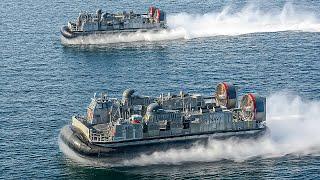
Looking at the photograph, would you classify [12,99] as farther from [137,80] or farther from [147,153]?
[147,153]

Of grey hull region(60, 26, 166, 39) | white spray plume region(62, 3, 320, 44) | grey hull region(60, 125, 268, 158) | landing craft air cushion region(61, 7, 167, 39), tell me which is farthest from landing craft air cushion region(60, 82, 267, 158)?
white spray plume region(62, 3, 320, 44)

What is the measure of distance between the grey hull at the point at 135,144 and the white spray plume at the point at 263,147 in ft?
1.79

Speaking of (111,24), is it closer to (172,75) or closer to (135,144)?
(172,75)

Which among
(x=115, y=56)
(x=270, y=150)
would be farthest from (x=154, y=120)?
(x=115, y=56)

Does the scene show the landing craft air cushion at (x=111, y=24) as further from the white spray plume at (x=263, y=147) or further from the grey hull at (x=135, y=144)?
the grey hull at (x=135, y=144)

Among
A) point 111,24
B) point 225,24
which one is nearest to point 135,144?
point 111,24

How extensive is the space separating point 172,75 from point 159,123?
117 feet

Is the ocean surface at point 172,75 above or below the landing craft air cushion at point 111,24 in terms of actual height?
below

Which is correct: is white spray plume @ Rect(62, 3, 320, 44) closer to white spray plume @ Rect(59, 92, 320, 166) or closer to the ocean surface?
the ocean surface

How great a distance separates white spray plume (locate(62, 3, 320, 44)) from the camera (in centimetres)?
13650

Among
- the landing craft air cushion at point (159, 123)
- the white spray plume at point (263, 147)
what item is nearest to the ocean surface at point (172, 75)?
the white spray plume at point (263, 147)

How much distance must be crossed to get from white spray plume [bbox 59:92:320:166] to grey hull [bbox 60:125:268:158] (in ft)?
1.79

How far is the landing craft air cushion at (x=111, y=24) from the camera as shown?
13425 cm

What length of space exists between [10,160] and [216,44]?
6237cm
